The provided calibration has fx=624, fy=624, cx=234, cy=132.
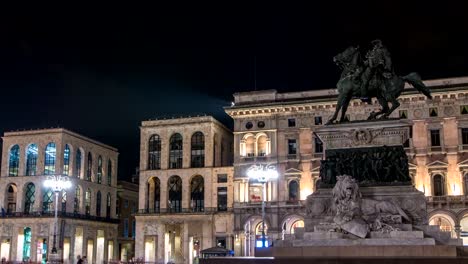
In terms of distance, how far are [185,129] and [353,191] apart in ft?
187

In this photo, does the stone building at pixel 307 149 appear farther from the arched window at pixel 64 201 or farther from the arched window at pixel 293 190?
the arched window at pixel 64 201

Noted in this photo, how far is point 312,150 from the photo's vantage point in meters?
64.4

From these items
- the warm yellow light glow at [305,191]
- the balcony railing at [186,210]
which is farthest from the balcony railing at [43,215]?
the warm yellow light glow at [305,191]

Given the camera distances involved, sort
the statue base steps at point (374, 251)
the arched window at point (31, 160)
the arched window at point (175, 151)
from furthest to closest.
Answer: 1. the arched window at point (31, 160)
2. the arched window at point (175, 151)
3. the statue base steps at point (374, 251)

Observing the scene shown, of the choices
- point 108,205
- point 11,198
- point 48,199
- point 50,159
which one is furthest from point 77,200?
point 11,198

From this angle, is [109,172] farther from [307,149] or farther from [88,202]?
[307,149]

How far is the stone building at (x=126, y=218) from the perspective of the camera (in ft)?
311

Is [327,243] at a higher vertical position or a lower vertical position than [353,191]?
lower

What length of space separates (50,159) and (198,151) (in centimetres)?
1986

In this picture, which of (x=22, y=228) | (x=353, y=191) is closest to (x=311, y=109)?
(x=22, y=228)

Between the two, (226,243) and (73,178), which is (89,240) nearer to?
(73,178)

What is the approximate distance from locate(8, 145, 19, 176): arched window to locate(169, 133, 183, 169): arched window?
21.5 m

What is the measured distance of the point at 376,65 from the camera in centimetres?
2150

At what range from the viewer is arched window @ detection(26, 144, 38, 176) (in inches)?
3158
